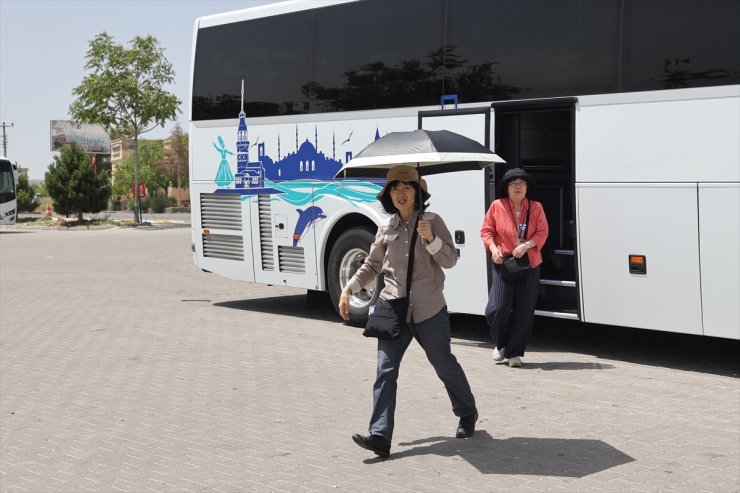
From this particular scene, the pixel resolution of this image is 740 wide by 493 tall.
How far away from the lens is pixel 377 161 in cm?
670

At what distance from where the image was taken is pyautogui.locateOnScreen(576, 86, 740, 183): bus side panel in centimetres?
876

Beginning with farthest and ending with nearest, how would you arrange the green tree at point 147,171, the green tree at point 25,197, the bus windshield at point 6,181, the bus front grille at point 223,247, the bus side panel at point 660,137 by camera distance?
the green tree at point 147,171
the green tree at point 25,197
the bus windshield at point 6,181
the bus front grille at point 223,247
the bus side panel at point 660,137

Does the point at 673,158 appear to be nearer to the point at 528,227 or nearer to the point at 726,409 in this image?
the point at 528,227

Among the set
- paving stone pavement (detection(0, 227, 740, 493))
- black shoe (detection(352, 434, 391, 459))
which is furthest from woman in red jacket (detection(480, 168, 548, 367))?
black shoe (detection(352, 434, 391, 459))

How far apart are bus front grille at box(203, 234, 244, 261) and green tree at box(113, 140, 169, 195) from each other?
8267 centimetres

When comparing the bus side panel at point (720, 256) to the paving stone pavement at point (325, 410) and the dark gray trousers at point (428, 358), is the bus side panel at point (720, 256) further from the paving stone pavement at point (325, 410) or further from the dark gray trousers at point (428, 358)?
the dark gray trousers at point (428, 358)

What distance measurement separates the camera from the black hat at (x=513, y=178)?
31.1ft

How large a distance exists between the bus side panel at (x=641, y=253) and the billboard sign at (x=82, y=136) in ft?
328

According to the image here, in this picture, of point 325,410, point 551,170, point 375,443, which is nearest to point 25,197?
point 551,170

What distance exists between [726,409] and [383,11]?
6076 millimetres

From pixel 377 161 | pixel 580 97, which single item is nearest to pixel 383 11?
pixel 580 97

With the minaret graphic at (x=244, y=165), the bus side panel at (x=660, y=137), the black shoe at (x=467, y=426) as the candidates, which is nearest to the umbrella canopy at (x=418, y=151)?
the black shoe at (x=467, y=426)

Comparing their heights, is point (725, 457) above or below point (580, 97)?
below

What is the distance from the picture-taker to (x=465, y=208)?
10.9 metres
